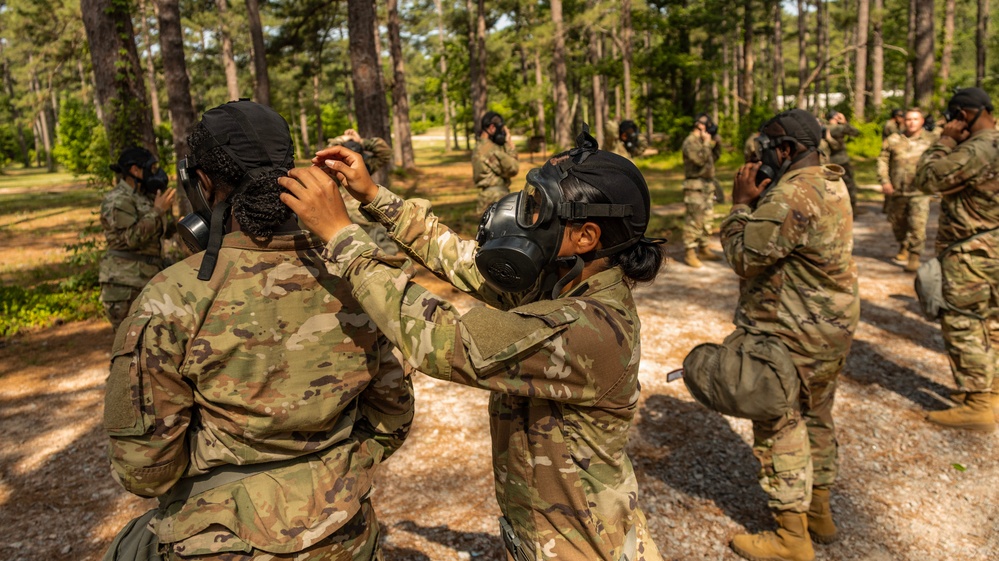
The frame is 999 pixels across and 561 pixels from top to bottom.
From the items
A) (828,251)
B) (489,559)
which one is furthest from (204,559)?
(828,251)

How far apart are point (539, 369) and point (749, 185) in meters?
2.87

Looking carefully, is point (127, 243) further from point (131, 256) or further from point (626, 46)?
point (626, 46)

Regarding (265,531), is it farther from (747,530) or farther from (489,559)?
(747,530)

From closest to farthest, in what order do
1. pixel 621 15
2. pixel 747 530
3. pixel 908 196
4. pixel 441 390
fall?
pixel 747 530 → pixel 441 390 → pixel 908 196 → pixel 621 15

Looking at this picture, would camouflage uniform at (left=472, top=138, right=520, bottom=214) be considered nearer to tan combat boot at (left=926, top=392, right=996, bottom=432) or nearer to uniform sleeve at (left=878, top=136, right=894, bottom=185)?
tan combat boot at (left=926, top=392, right=996, bottom=432)

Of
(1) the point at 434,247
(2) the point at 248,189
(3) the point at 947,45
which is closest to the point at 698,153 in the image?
(1) the point at 434,247

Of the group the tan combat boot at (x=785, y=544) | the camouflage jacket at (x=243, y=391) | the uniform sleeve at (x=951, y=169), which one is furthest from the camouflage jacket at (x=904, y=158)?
the camouflage jacket at (x=243, y=391)

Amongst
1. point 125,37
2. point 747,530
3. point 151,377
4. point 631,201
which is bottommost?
point 747,530

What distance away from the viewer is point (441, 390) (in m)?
6.46

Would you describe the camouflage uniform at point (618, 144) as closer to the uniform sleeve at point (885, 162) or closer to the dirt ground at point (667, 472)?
the uniform sleeve at point (885, 162)

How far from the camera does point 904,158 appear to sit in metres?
10.0

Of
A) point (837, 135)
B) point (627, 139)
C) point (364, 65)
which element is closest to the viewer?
point (627, 139)

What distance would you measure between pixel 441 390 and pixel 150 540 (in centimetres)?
425

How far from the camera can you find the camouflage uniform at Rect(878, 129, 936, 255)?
9.68m
